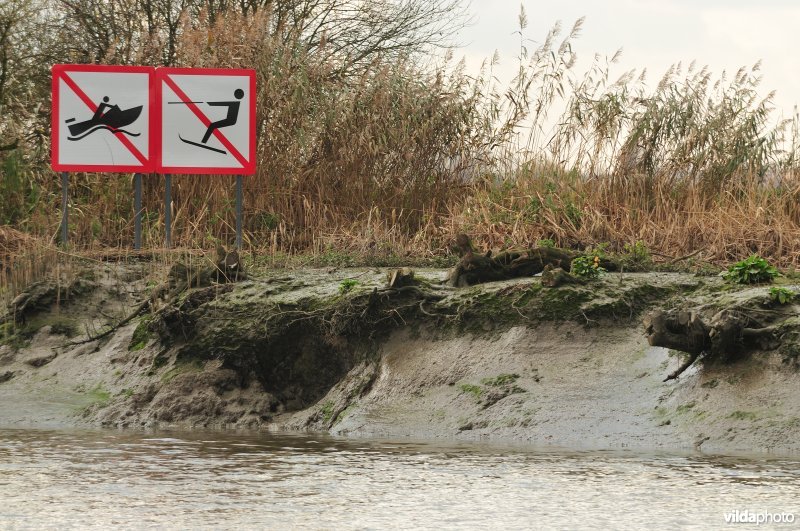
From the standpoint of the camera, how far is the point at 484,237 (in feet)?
36.6

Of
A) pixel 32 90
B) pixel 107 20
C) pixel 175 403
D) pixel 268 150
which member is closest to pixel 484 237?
pixel 268 150

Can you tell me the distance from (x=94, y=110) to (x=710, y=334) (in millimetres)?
7171

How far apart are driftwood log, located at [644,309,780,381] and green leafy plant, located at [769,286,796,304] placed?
273mm

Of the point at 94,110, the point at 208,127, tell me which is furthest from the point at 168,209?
the point at 94,110

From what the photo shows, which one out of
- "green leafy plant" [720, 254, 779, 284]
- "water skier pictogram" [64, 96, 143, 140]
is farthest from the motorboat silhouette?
"green leafy plant" [720, 254, 779, 284]

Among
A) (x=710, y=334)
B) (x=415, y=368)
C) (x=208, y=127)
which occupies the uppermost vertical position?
(x=208, y=127)

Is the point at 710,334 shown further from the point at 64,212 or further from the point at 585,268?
the point at 64,212

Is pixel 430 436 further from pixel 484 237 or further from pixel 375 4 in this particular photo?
pixel 375 4

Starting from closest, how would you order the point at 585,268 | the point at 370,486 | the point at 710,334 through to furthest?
1. the point at 370,486
2. the point at 710,334
3. the point at 585,268

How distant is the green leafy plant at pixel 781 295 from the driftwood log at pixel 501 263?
171 cm

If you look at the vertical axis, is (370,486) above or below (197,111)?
below

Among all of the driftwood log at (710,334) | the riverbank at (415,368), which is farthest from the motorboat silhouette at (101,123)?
the driftwood log at (710,334)

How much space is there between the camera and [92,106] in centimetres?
1173

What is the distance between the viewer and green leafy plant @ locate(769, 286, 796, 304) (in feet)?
24.1
